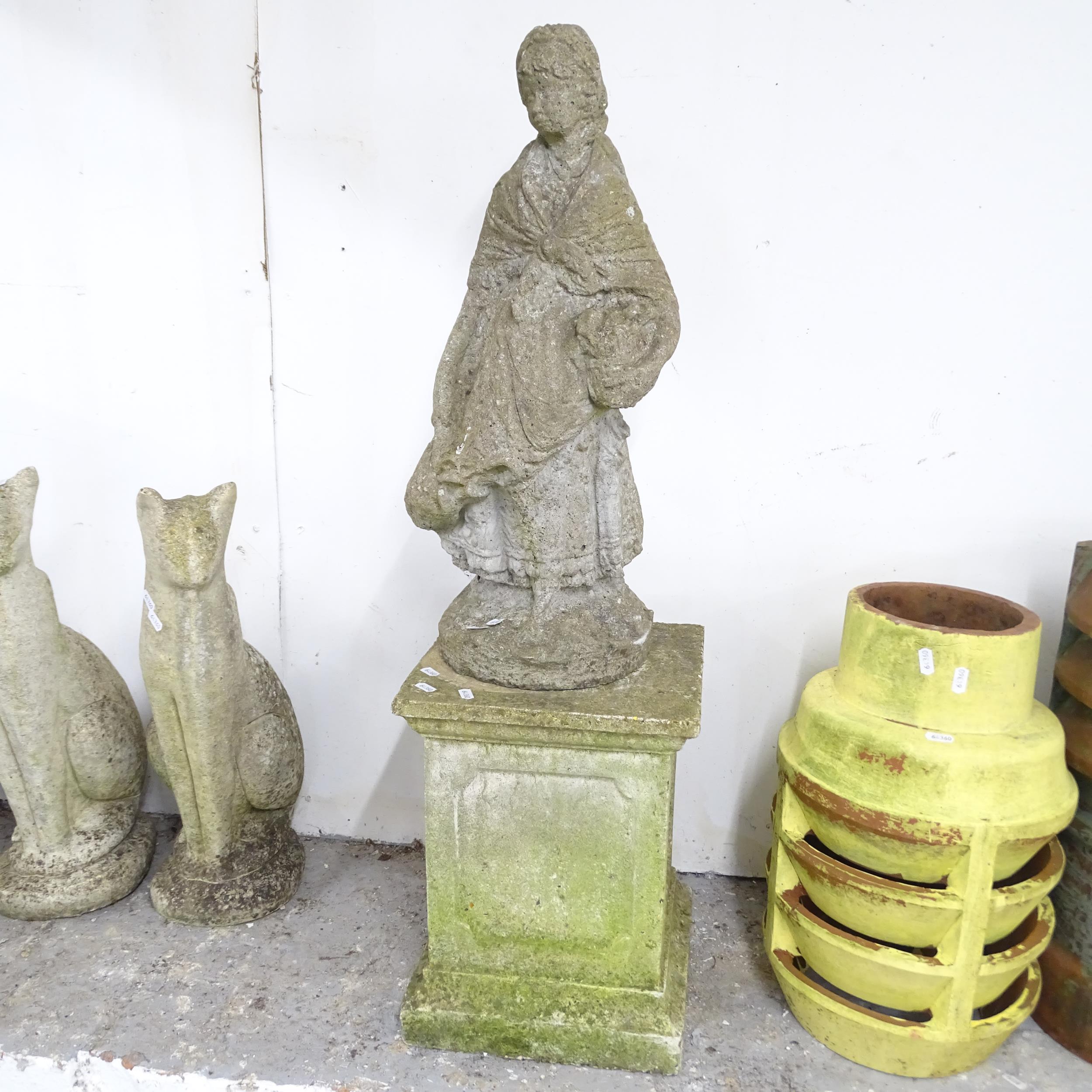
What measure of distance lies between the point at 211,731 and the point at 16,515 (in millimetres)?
718

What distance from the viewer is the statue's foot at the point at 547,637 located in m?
1.98

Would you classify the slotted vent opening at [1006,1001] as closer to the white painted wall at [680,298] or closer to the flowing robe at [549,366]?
the white painted wall at [680,298]

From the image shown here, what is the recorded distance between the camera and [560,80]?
5.67ft

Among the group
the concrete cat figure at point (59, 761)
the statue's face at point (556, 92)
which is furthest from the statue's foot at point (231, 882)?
the statue's face at point (556, 92)

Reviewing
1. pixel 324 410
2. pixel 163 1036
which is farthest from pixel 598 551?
pixel 163 1036

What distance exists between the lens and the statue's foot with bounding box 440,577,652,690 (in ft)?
6.48

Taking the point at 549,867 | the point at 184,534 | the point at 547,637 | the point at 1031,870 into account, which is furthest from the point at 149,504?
the point at 1031,870

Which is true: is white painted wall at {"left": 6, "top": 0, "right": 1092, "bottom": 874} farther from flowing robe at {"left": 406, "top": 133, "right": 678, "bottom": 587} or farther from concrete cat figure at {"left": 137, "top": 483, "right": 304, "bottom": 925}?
flowing robe at {"left": 406, "top": 133, "right": 678, "bottom": 587}

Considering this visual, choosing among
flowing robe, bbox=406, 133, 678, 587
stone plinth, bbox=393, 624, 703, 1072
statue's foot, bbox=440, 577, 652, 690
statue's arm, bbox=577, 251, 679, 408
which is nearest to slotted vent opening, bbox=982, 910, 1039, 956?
stone plinth, bbox=393, 624, 703, 1072

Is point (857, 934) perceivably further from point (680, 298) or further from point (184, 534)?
point (184, 534)

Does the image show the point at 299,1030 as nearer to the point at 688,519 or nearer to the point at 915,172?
the point at 688,519

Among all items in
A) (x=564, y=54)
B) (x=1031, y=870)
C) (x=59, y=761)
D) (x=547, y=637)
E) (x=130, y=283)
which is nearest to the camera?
(x=564, y=54)

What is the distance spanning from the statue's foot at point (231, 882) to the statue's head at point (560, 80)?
6.56ft

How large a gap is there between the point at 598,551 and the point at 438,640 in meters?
0.48
